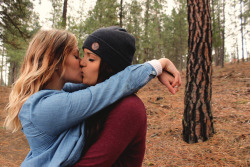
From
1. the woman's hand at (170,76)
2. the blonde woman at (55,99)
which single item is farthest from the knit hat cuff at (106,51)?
the woman's hand at (170,76)

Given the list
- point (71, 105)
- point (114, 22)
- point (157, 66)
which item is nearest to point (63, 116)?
point (71, 105)

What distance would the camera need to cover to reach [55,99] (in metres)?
1.02

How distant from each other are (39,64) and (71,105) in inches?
20.2

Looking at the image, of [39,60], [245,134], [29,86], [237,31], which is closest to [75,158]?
[29,86]

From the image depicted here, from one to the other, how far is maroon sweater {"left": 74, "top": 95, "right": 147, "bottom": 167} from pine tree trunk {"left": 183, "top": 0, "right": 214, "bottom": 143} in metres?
2.78

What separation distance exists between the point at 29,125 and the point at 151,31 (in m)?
18.6

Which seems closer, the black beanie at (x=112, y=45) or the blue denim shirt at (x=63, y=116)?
the blue denim shirt at (x=63, y=116)

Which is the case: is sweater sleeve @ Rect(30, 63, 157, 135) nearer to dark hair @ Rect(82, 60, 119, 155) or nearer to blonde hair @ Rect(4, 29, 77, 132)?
dark hair @ Rect(82, 60, 119, 155)

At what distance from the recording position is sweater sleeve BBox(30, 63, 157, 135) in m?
1.00

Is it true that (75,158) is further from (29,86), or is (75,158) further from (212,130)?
(212,130)

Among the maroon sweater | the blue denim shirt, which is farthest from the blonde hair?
the maroon sweater

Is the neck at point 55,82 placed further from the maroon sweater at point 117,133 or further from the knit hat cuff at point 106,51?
the maroon sweater at point 117,133

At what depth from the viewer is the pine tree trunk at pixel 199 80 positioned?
3494mm

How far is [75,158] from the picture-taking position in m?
1.01
